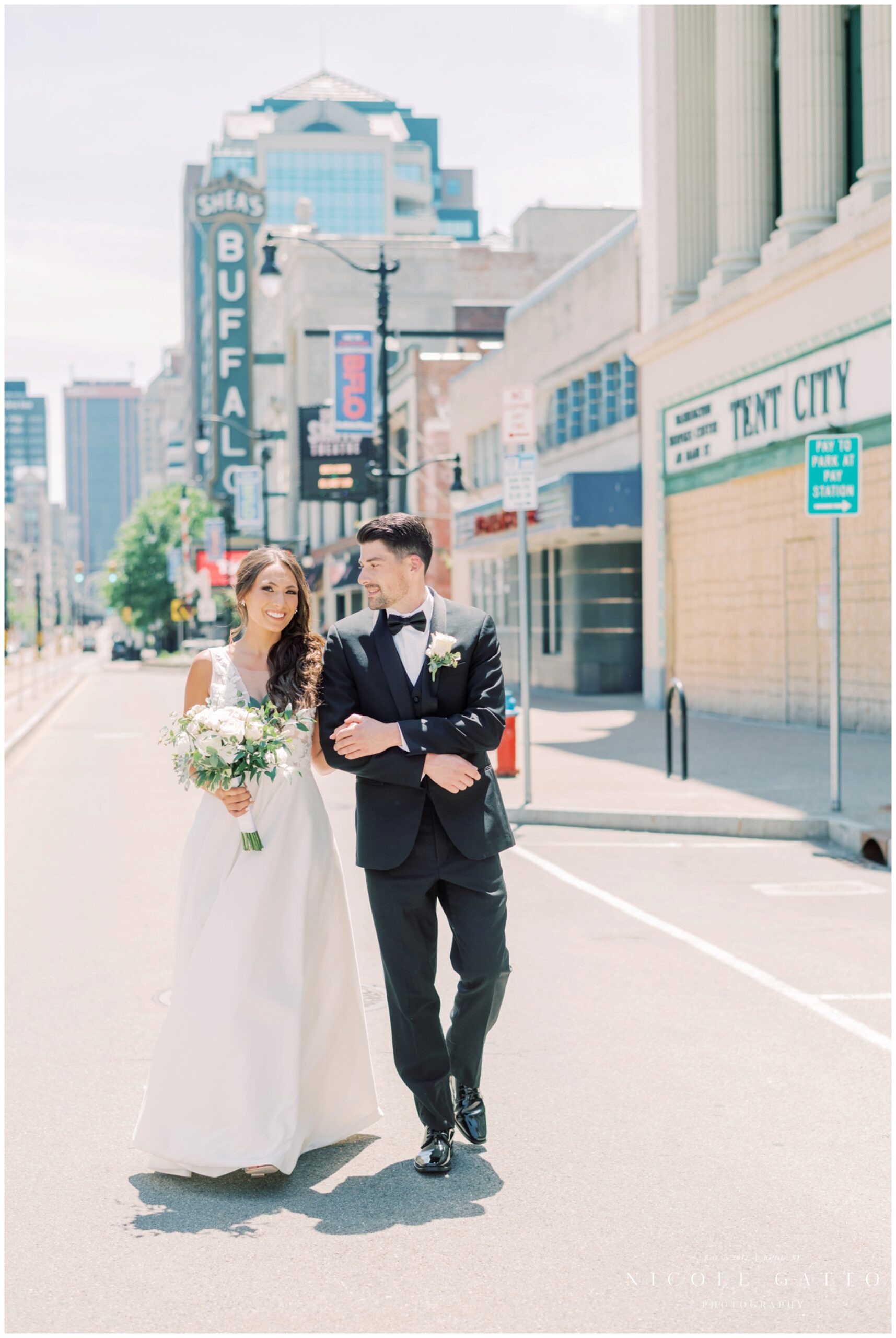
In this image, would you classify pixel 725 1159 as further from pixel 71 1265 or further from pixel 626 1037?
pixel 71 1265

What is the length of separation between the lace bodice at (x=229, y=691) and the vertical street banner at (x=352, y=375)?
31.0 metres

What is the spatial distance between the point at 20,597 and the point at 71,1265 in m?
155

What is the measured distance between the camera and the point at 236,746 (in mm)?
4523

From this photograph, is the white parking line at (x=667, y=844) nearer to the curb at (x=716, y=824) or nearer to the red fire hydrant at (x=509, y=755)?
the curb at (x=716, y=824)

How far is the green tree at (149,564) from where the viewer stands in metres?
99.4

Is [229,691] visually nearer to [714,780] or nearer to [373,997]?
[373,997]

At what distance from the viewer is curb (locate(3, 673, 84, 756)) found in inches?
871

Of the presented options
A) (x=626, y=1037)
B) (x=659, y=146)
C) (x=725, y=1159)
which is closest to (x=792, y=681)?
(x=659, y=146)

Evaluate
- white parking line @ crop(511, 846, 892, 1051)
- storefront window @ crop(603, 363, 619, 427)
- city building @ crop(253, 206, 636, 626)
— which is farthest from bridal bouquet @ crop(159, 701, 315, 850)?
city building @ crop(253, 206, 636, 626)

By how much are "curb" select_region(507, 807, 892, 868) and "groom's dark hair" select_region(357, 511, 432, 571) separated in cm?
727

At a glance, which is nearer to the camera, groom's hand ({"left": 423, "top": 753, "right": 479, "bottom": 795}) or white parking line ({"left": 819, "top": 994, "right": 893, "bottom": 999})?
groom's hand ({"left": 423, "top": 753, "right": 479, "bottom": 795})

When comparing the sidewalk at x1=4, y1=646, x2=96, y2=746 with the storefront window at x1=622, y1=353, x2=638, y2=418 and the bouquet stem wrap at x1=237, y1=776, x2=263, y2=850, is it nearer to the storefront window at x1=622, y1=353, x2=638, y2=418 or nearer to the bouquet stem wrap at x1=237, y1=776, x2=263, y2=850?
the storefront window at x1=622, y1=353, x2=638, y2=418

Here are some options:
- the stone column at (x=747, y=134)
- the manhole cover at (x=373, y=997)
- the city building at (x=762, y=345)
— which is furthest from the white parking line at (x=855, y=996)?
the stone column at (x=747, y=134)

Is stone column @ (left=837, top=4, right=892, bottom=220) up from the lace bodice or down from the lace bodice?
up
